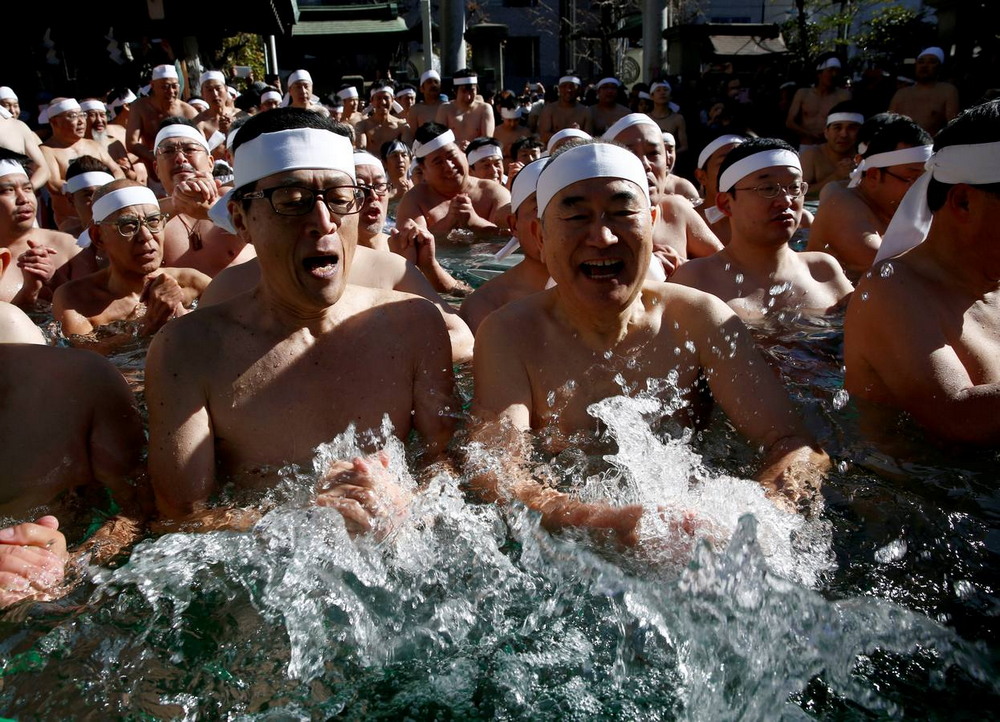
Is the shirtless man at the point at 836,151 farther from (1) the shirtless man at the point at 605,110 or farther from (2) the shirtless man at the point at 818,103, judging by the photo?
(1) the shirtless man at the point at 605,110

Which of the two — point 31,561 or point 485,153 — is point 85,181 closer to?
point 485,153

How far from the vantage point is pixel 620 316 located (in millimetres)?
3189

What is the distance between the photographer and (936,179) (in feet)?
10.8

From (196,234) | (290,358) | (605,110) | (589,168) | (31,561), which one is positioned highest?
(589,168)

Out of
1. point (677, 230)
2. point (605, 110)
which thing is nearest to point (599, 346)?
point (677, 230)

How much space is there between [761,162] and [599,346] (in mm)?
2302

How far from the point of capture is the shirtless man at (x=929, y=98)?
479 inches

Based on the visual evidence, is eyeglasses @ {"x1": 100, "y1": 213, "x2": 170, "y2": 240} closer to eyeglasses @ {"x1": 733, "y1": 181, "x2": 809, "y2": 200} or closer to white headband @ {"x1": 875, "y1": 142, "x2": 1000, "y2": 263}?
eyeglasses @ {"x1": 733, "y1": 181, "x2": 809, "y2": 200}

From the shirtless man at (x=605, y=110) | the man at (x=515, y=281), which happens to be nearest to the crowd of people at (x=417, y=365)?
the man at (x=515, y=281)

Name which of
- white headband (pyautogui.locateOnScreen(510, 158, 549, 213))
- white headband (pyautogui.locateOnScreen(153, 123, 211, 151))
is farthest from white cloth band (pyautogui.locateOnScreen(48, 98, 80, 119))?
white headband (pyautogui.locateOnScreen(510, 158, 549, 213))

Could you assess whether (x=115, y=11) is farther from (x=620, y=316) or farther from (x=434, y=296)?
(x=620, y=316)

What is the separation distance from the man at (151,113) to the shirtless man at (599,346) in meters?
10.2

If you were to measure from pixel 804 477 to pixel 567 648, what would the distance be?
38.5 inches

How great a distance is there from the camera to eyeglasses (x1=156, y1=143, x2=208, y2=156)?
697 cm
